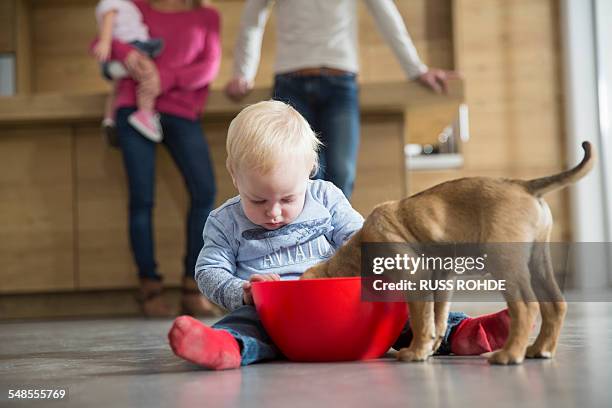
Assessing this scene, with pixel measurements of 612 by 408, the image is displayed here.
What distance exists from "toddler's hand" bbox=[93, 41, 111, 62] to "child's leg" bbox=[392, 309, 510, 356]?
1736 mm

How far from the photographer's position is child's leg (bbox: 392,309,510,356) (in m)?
1.19

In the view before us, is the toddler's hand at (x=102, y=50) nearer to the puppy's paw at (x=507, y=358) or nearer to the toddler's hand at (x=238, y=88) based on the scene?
the toddler's hand at (x=238, y=88)

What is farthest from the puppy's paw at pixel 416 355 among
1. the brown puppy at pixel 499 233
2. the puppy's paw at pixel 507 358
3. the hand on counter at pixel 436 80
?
the hand on counter at pixel 436 80

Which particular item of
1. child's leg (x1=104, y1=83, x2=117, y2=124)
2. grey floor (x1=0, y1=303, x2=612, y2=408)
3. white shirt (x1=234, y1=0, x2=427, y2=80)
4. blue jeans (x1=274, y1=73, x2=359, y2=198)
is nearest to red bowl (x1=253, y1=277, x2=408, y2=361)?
grey floor (x1=0, y1=303, x2=612, y2=408)

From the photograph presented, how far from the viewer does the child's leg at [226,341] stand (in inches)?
41.7

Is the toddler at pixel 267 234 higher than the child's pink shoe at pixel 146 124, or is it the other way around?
the child's pink shoe at pixel 146 124

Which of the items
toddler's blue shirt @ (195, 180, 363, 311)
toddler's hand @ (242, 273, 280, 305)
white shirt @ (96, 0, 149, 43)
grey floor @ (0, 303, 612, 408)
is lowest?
grey floor @ (0, 303, 612, 408)

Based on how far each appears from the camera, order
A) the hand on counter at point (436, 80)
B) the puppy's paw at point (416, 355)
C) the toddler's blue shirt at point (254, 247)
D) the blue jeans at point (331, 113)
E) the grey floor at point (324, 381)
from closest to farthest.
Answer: the grey floor at point (324, 381)
the puppy's paw at point (416, 355)
the toddler's blue shirt at point (254, 247)
the blue jeans at point (331, 113)
the hand on counter at point (436, 80)

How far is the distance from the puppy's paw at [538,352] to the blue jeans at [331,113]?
1.30 metres

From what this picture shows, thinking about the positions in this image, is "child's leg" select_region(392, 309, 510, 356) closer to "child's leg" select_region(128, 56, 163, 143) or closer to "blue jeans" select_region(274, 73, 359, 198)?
"blue jeans" select_region(274, 73, 359, 198)

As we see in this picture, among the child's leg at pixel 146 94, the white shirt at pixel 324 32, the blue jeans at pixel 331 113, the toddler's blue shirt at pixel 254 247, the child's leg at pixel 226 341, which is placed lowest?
the child's leg at pixel 226 341

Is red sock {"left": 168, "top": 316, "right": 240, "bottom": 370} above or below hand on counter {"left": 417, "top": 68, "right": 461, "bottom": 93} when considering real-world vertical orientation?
below

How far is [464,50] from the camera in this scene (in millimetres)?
4684

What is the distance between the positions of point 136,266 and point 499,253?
6.97 feet
